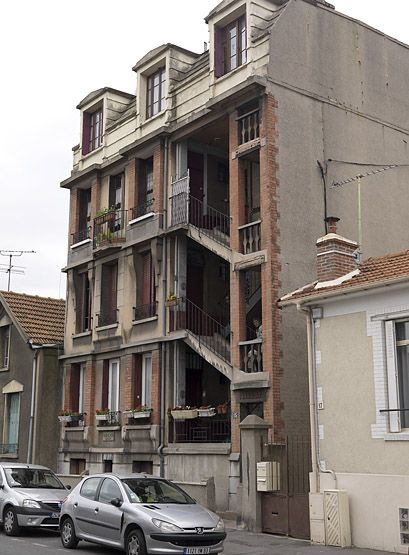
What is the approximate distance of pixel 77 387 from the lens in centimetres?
2764

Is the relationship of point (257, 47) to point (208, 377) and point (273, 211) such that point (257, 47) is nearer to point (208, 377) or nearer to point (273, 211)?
point (273, 211)

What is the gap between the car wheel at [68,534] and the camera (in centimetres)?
1473

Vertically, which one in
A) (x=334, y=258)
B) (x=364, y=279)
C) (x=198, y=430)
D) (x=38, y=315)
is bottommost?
(x=198, y=430)

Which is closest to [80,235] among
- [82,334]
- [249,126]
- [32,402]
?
[82,334]

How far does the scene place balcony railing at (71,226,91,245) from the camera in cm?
2802

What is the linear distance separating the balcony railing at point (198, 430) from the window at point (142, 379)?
5.63 ft

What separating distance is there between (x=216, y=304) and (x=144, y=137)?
594 centimetres

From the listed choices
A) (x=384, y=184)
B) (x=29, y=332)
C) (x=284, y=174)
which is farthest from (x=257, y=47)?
(x=29, y=332)

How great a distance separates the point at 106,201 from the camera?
27.4 meters

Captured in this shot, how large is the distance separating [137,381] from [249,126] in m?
8.74

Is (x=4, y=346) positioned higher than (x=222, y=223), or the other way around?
(x=222, y=223)

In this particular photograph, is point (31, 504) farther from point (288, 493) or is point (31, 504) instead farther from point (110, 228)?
point (110, 228)

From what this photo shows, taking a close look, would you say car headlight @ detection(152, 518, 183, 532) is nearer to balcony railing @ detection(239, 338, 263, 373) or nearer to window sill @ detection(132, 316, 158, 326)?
balcony railing @ detection(239, 338, 263, 373)

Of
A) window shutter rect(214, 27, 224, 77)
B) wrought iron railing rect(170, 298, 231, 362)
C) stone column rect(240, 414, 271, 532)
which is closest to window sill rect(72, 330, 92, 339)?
wrought iron railing rect(170, 298, 231, 362)
